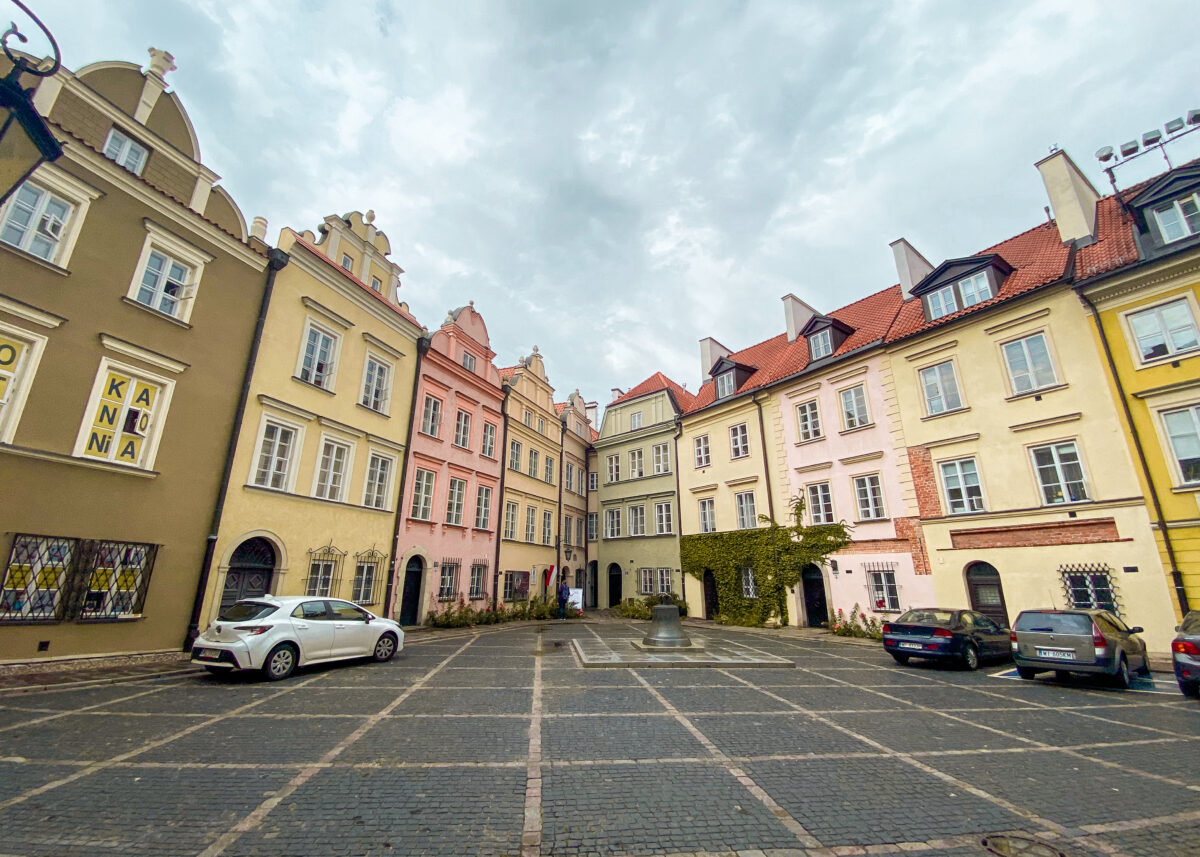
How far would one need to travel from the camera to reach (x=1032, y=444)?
15.9m

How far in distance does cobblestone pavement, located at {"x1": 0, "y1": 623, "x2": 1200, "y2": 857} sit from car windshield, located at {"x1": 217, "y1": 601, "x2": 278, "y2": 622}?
1208mm

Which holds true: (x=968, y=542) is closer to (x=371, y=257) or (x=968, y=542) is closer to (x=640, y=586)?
(x=640, y=586)

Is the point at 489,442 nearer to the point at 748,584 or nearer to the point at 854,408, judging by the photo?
the point at 748,584

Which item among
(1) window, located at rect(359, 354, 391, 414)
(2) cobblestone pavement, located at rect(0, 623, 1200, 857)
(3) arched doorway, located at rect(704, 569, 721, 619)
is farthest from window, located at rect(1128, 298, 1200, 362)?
(1) window, located at rect(359, 354, 391, 414)

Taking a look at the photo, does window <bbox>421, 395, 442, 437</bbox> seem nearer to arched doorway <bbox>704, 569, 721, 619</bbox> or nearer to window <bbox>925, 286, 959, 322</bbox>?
arched doorway <bbox>704, 569, 721, 619</bbox>

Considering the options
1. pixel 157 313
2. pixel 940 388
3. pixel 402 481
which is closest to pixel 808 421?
pixel 940 388

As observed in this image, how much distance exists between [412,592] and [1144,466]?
2343 cm

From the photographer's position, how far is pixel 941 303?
1930 cm

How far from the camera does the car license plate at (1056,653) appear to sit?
10855 mm

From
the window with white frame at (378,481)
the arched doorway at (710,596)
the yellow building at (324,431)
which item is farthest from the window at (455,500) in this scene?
the arched doorway at (710,596)

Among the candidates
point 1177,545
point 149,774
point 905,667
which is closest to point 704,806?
point 149,774

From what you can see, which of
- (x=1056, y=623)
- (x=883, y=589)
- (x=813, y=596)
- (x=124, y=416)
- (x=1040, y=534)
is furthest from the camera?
(x=813, y=596)

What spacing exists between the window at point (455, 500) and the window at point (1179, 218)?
81.8 feet

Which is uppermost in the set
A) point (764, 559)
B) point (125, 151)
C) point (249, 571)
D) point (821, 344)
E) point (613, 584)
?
A: point (821, 344)
